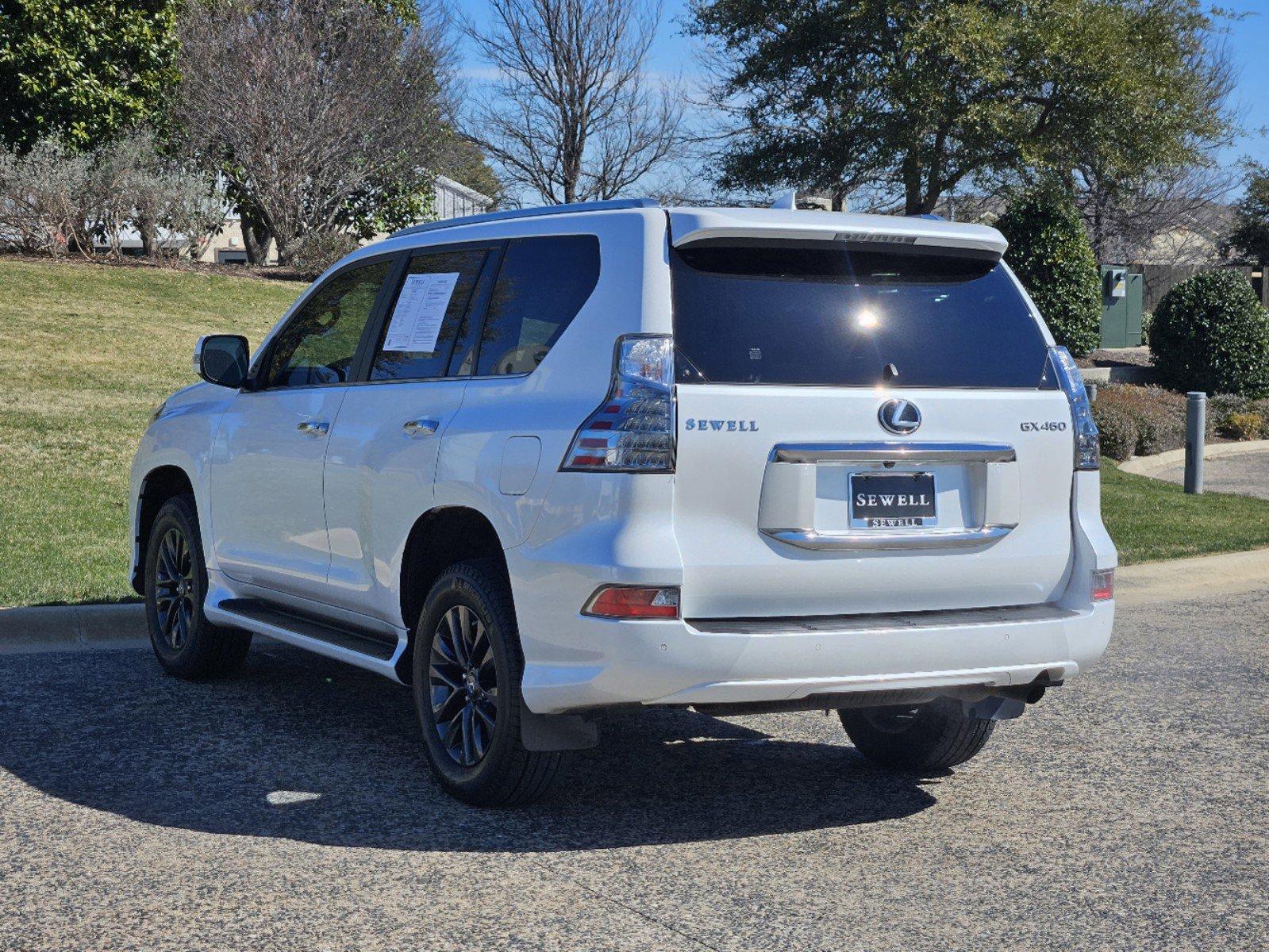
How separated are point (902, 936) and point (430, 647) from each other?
195cm

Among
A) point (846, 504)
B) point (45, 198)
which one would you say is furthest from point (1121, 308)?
point (846, 504)

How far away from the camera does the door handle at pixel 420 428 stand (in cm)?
527

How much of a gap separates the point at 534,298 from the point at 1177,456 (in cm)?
1587

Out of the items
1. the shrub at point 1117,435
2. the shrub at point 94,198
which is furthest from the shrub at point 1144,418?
the shrub at point 94,198

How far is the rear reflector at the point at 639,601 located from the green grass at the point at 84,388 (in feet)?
16.3

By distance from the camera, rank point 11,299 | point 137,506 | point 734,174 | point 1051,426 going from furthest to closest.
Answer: point 734,174 < point 11,299 < point 137,506 < point 1051,426

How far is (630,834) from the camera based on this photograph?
494cm

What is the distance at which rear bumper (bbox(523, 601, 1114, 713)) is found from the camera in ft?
14.5

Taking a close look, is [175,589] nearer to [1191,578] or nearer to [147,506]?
[147,506]

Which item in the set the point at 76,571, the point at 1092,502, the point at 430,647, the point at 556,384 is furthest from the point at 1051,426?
the point at 76,571

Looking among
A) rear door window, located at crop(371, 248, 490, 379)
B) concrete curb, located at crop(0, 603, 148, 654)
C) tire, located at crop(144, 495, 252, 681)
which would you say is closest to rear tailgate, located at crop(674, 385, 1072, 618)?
rear door window, located at crop(371, 248, 490, 379)

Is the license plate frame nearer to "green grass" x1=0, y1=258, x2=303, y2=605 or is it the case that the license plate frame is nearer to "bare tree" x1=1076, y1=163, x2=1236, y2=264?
"green grass" x1=0, y1=258, x2=303, y2=605

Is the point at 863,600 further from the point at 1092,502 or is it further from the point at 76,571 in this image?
the point at 76,571

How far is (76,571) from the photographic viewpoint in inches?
367
